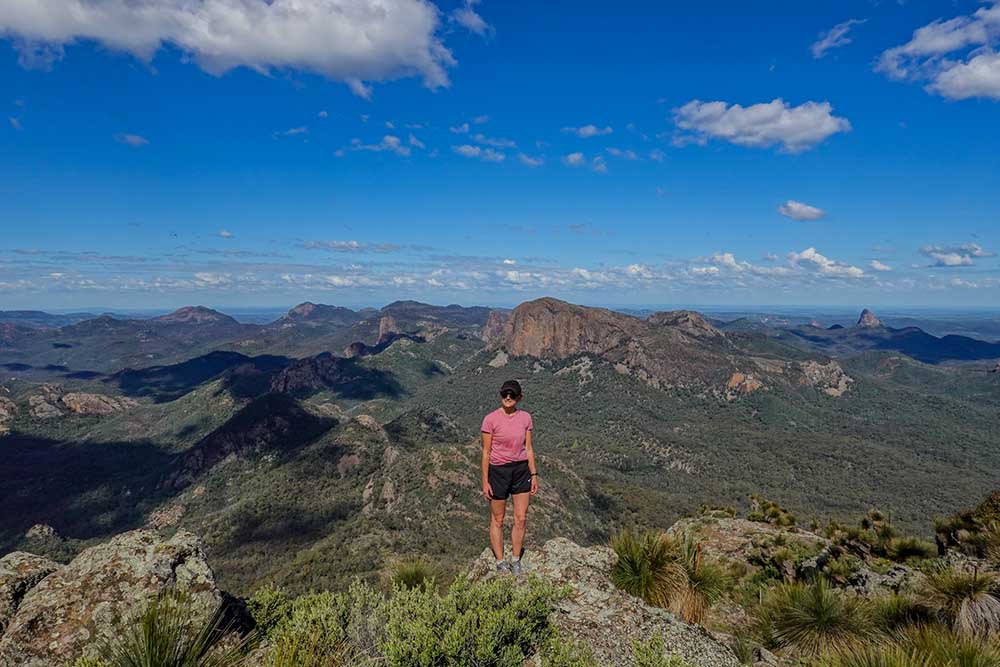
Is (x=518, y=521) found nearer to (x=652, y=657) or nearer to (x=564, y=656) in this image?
(x=564, y=656)

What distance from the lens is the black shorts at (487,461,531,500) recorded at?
837 cm

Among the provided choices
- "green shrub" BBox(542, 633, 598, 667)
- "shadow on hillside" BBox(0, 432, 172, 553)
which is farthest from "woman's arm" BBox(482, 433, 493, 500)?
"shadow on hillside" BBox(0, 432, 172, 553)

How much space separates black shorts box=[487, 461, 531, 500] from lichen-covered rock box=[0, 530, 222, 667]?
4.72m

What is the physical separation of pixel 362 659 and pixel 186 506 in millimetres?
139662

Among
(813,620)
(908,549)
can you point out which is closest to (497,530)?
(813,620)

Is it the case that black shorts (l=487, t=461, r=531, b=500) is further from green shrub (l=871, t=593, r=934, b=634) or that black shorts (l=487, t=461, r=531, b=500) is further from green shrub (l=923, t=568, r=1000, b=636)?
green shrub (l=923, t=568, r=1000, b=636)

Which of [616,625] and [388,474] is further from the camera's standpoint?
[388,474]

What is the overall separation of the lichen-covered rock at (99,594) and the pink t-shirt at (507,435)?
493cm

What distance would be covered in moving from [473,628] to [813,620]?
6.79m

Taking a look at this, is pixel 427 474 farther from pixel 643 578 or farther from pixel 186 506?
pixel 643 578

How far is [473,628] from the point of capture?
5.10 meters

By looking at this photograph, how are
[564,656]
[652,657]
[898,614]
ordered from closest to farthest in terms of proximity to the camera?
[564,656] → [652,657] → [898,614]

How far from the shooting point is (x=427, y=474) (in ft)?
283

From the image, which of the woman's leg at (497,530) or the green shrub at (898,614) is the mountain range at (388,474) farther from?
the green shrub at (898,614)
